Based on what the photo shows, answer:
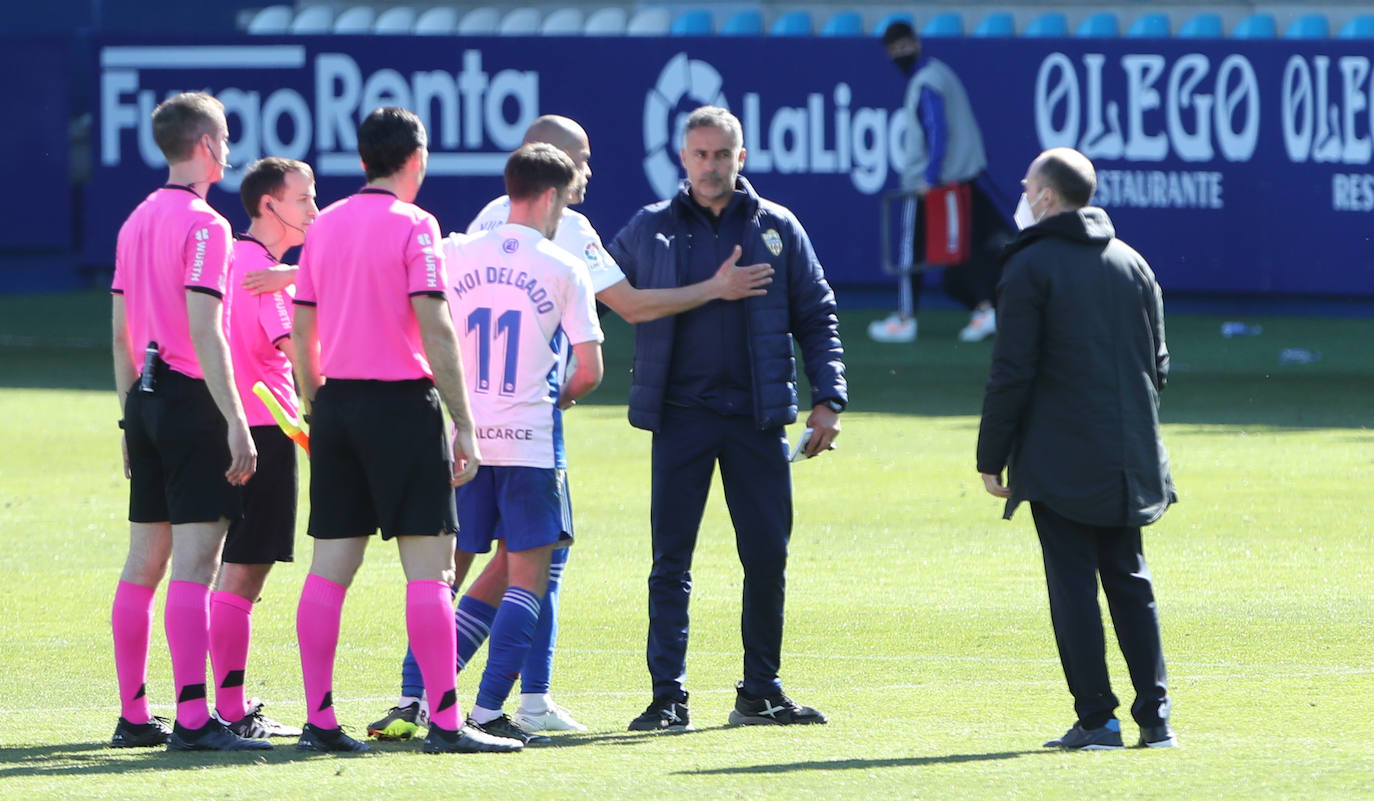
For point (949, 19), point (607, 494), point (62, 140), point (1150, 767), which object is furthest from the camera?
point (949, 19)

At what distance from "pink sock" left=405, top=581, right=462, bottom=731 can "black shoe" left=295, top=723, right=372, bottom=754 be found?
0.83 feet

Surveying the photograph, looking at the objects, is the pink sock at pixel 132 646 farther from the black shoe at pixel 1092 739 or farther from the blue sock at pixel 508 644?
the black shoe at pixel 1092 739

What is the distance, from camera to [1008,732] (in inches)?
276

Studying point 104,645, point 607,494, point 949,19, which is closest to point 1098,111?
point 949,19

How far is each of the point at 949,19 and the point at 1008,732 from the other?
65.7 ft

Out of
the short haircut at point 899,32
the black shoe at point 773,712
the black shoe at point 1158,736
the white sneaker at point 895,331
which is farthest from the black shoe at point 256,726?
the short haircut at point 899,32

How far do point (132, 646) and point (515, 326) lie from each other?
1497 mm

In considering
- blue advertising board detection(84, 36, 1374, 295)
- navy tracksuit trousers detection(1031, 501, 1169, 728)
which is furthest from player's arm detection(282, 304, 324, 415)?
blue advertising board detection(84, 36, 1374, 295)

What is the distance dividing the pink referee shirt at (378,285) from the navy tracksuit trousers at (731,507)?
121 cm

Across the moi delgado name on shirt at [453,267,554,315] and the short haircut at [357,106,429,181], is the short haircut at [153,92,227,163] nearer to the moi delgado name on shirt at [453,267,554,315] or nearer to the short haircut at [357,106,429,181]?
the short haircut at [357,106,429,181]

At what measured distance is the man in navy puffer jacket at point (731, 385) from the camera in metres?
7.36

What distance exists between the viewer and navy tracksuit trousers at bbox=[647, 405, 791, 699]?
7.39 meters

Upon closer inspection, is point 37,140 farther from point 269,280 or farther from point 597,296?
point 269,280

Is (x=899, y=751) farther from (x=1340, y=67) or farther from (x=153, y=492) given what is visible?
(x=1340, y=67)
